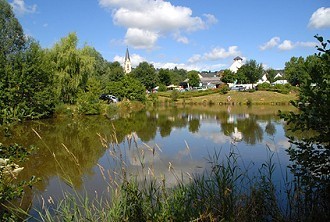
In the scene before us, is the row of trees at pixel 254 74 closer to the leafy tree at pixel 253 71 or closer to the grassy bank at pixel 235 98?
the leafy tree at pixel 253 71

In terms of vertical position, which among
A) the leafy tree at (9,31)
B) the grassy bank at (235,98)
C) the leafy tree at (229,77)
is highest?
the leafy tree at (9,31)

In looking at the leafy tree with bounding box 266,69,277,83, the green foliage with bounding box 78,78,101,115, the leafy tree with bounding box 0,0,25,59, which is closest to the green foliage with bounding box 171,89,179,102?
the green foliage with bounding box 78,78,101,115

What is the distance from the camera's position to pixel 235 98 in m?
48.8

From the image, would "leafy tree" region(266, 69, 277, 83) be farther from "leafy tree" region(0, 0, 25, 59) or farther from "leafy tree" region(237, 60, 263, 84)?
"leafy tree" region(0, 0, 25, 59)

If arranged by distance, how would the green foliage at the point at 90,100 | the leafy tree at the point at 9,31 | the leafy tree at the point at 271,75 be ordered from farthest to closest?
the leafy tree at the point at 271,75 → the leafy tree at the point at 9,31 → the green foliage at the point at 90,100

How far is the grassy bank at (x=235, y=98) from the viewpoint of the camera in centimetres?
4572

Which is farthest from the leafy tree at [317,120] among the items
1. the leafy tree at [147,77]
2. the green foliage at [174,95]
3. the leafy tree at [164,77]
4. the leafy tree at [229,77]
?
the leafy tree at [164,77]

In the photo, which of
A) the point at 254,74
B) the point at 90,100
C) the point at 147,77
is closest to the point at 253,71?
the point at 254,74

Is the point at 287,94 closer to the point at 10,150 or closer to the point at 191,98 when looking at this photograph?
the point at 191,98

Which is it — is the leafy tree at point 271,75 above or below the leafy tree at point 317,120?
above

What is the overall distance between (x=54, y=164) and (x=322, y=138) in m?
8.78

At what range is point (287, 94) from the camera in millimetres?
48125

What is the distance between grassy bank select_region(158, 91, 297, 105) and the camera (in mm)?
45719

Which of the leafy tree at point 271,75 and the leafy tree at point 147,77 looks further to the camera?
the leafy tree at point 271,75
